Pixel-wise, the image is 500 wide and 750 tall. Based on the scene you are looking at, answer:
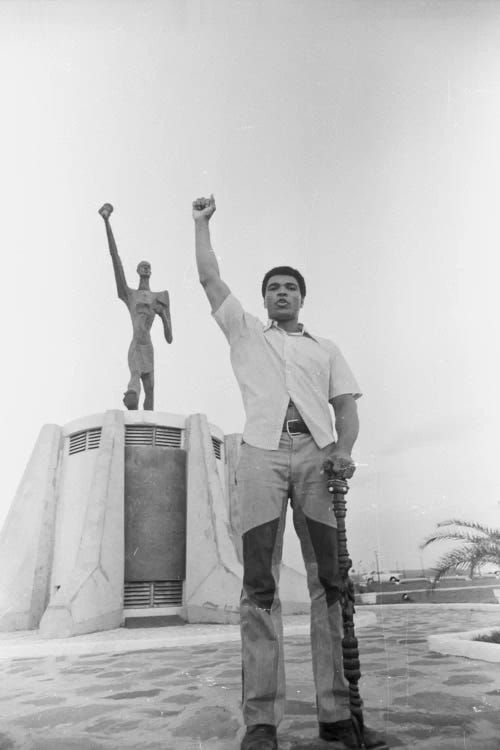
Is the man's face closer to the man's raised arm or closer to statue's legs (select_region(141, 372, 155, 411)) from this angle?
the man's raised arm

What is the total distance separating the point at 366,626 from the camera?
5883mm

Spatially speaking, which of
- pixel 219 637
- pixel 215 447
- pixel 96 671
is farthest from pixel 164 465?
pixel 96 671

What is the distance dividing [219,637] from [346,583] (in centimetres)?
333

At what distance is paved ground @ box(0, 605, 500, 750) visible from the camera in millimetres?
1907

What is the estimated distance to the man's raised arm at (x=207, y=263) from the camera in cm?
223

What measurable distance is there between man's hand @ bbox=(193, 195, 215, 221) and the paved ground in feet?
6.11

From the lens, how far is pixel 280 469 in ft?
6.60

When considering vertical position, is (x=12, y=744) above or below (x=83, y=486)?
below

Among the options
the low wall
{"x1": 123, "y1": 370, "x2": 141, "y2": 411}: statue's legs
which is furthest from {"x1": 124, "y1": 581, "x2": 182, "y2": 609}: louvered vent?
the low wall

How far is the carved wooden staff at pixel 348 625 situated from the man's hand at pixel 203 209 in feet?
3.50

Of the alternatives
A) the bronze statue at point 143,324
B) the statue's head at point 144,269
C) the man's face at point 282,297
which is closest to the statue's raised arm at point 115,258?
the bronze statue at point 143,324

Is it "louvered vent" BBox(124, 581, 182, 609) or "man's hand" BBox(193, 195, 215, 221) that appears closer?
"man's hand" BBox(193, 195, 215, 221)

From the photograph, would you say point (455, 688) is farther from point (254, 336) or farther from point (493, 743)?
point (254, 336)

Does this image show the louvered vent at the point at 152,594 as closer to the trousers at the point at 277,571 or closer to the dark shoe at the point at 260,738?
the trousers at the point at 277,571
